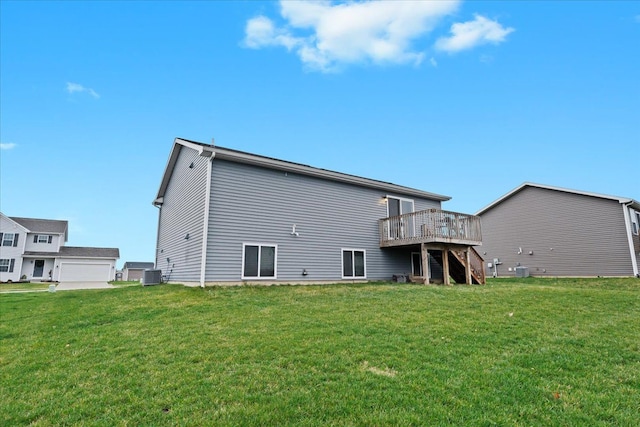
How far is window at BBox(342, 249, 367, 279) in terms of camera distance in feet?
47.2

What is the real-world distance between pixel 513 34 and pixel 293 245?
13.5 metres

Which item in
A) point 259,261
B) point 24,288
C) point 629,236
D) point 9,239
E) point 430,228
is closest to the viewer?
point 259,261

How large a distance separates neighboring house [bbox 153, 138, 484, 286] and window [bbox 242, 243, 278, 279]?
0.12 ft

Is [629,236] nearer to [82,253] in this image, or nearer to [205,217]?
[205,217]

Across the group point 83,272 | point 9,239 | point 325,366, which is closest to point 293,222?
point 325,366

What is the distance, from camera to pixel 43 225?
35.2 metres

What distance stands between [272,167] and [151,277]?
25.0ft

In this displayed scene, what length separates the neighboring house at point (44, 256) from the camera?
30.6 m

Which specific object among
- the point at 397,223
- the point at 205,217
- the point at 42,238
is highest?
the point at 42,238

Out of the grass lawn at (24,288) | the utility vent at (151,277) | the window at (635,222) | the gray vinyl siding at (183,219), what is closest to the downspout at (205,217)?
the gray vinyl siding at (183,219)

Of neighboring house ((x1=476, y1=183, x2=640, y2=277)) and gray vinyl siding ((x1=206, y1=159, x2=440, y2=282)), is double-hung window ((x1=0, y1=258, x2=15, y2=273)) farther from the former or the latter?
neighboring house ((x1=476, y1=183, x2=640, y2=277))

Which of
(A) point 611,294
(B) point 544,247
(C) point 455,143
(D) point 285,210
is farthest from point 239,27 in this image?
(B) point 544,247

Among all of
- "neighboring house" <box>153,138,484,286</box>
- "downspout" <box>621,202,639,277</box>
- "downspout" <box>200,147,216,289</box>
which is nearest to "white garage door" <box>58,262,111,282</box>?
"neighboring house" <box>153,138,484,286</box>

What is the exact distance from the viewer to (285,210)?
43.2 ft
